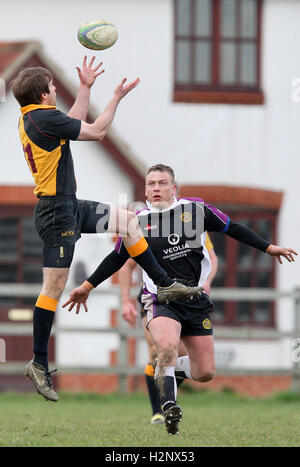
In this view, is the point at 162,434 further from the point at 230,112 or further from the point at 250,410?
the point at 230,112

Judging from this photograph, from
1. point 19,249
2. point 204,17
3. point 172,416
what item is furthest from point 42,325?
point 204,17

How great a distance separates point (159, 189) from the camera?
25.7 ft

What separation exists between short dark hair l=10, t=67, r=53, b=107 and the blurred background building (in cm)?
824

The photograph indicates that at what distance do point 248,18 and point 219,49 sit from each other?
2.21ft

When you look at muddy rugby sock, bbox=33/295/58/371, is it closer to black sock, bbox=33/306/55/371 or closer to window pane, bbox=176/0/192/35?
black sock, bbox=33/306/55/371

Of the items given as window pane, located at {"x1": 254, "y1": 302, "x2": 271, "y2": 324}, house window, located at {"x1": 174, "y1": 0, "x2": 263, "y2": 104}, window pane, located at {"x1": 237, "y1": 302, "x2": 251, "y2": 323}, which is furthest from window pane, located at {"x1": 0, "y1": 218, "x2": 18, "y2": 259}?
window pane, located at {"x1": 254, "y1": 302, "x2": 271, "y2": 324}

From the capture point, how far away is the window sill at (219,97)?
16531 millimetres

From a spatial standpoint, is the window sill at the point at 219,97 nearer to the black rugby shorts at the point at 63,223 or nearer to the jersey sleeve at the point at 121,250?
the jersey sleeve at the point at 121,250

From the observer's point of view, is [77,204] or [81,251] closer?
[77,204]

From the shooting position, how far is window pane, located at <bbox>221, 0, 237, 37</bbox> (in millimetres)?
16828

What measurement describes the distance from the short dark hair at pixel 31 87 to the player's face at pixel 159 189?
112 cm

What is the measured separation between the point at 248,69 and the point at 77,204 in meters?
10.1

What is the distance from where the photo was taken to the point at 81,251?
15.5 meters
